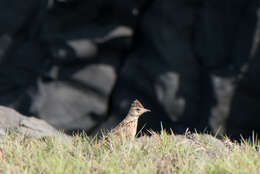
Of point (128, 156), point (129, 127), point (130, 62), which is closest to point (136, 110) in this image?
point (129, 127)

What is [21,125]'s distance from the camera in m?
5.23

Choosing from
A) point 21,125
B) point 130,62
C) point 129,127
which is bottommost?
point 130,62

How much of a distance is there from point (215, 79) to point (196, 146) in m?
5.80

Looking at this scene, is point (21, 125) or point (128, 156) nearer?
point (128, 156)

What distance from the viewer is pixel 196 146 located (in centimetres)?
423

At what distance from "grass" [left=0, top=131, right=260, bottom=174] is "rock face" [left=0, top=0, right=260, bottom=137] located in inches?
215

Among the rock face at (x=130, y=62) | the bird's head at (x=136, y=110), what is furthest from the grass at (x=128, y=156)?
the rock face at (x=130, y=62)

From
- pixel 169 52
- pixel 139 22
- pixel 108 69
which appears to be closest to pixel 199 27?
pixel 169 52

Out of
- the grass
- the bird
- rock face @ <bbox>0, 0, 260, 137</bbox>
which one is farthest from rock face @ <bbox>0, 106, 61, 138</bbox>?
rock face @ <bbox>0, 0, 260, 137</bbox>

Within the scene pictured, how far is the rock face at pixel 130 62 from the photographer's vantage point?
391 inches

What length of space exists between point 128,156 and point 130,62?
288 inches

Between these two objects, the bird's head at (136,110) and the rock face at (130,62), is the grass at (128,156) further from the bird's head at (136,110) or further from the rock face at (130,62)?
the rock face at (130,62)

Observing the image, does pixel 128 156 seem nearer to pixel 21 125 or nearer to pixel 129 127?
pixel 129 127

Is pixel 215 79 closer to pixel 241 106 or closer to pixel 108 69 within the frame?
pixel 241 106
